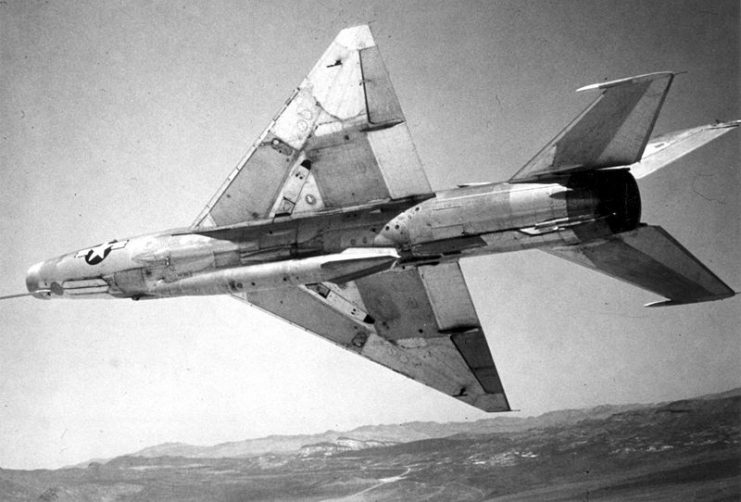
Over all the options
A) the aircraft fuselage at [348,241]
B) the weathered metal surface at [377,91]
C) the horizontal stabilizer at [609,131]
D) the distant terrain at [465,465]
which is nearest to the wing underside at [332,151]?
the weathered metal surface at [377,91]

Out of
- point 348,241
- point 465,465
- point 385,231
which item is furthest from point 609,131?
point 465,465

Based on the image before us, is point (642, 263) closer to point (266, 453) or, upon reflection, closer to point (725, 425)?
point (725, 425)

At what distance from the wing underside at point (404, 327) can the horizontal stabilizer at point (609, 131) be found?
2.66 meters

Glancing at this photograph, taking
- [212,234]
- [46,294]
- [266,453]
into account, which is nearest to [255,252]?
[212,234]

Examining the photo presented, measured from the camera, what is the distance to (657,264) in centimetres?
684

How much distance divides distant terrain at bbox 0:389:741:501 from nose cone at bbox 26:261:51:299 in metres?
9.24

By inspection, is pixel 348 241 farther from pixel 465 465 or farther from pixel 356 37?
pixel 465 465

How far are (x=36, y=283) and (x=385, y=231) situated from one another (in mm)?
6191

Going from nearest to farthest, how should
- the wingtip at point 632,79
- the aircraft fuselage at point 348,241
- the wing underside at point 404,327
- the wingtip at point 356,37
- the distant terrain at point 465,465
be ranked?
1. the wingtip at point 632,79
2. the aircraft fuselage at point 348,241
3. the wingtip at point 356,37
4. the wing underside at point 404,327
5. the distant terrain at point 465,465

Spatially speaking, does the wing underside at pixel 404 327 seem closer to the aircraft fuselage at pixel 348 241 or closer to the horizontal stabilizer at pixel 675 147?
the aircraft fuselage at pixel 348 241

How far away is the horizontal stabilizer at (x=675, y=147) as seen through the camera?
719cm

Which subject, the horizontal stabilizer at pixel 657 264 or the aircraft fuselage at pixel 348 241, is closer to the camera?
the horizontal stabilizer at pixel 657 264

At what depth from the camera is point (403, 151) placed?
798cm

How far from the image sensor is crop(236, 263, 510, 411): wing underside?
903 cm
